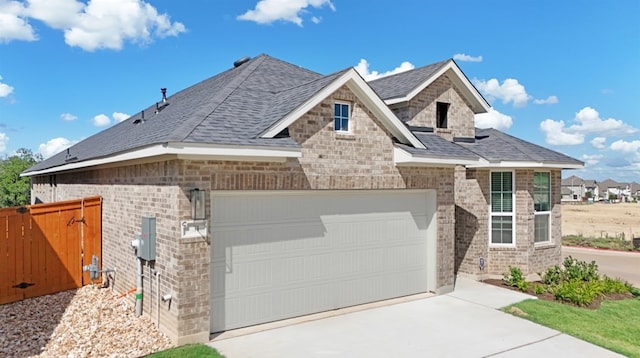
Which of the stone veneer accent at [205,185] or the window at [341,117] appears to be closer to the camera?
the stone veneer accent at [205,185]

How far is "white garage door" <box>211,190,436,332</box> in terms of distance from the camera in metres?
7.41

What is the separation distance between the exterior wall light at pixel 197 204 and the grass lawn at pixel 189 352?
6.72 feet

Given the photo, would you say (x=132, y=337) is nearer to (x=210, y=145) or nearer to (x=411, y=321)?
(x=210, y=145)

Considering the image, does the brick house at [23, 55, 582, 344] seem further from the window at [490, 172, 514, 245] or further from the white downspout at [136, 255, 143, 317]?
the window at [490, 172, 514, 245]

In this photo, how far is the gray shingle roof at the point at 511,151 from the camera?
12.3 m

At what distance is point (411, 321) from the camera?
8148mm

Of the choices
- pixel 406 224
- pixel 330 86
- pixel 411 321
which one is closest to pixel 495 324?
pixel 411 321

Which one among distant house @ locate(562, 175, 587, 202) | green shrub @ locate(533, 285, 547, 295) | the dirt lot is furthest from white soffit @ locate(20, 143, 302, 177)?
distant house @ locate(562, 175, 587, 202)

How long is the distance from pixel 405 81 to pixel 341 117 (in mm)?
5662

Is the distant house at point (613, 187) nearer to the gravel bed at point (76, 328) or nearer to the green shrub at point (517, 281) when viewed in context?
the green shrub at point (517, 281)

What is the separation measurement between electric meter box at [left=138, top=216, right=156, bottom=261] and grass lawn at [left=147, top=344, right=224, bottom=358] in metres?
1.67

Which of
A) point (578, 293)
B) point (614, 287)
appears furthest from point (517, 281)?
point (614, 287)

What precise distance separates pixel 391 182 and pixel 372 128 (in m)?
1.30

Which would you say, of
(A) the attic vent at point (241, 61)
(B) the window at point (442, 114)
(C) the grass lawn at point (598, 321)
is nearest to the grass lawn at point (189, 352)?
(C) the grass lawn at point (598, 321)
